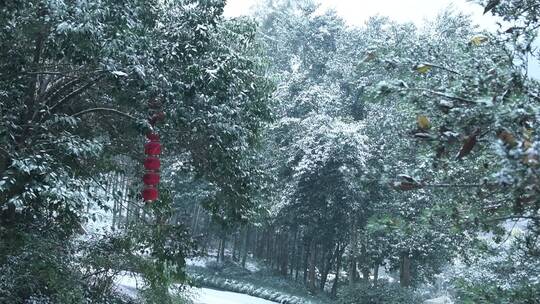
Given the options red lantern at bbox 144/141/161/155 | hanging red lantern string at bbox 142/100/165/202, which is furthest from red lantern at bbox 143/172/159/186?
red lantern at bbox 144/141/161/155

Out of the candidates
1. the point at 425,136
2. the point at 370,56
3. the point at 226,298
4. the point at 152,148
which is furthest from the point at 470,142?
the point at 226,298

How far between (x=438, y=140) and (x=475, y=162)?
2080mm

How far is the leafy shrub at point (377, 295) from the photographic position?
1262 cm

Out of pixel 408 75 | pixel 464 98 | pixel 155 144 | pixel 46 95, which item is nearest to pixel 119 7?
pixel 155 144

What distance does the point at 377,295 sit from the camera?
12.8 metres

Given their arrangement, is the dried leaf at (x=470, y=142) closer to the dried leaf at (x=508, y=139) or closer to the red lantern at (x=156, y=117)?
the dried leaf at (x=508, y=139)

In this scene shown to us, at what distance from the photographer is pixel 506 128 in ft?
6.59

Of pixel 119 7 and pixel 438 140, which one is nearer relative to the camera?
pixel 438 140

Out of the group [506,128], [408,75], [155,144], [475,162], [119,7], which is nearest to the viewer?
[506,128]

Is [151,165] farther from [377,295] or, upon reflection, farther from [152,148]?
[377,295]

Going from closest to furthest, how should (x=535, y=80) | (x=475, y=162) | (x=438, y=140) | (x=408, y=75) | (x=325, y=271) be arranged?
(x=438, y=140), (x=535, y=80), (x=408, y=75), (x=475, y=162), (x=325, y=271)

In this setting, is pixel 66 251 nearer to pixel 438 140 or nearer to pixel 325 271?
pixel 438 140

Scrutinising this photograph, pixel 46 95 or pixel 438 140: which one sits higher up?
pixel 46 95

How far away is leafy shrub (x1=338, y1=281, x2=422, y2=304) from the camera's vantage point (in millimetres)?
12617
